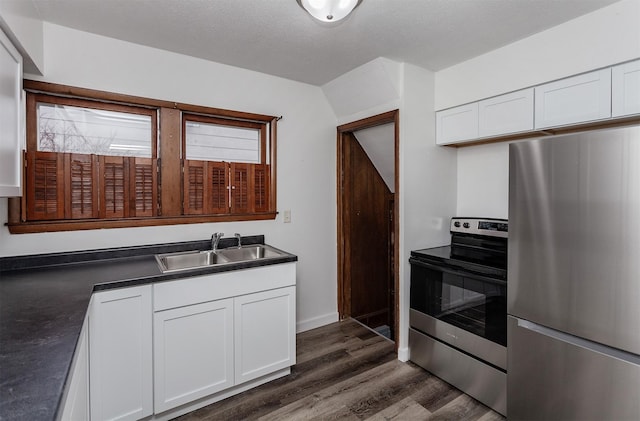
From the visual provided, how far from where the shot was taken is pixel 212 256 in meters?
2.41

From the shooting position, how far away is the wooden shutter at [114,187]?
2079 mm

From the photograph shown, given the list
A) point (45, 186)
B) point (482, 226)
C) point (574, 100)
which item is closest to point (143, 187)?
point (45, 186)

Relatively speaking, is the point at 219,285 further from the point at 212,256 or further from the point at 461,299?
the point at 461,299

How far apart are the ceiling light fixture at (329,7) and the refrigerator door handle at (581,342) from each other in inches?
72.5

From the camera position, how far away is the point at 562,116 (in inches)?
74.5

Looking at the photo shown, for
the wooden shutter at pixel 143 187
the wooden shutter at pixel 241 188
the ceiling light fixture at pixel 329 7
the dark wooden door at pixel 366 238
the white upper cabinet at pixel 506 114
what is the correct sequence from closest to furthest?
the ceiling light fixture at pixel 329 7
the white upper cabinet at pixel 506 114
the wooden shutter at pixel 143 187
the wooden shutter at pixel 241 188
the dark wooden door at pixel 366 238

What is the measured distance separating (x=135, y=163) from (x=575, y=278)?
262cm

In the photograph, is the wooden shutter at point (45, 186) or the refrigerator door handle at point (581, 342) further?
the wooden shutter at point (45, 186)

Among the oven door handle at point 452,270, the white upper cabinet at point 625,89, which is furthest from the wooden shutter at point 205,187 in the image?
the white upper cabinet at point 625,89

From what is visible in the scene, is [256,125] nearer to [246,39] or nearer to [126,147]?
[246,39]

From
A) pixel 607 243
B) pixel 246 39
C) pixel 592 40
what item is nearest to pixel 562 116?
pixel 592 40

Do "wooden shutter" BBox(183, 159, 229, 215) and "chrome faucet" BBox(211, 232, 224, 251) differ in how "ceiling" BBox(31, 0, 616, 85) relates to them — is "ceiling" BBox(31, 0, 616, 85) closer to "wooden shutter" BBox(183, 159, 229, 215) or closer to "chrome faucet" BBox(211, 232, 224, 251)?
"wooden shutter" BBox(183, 159, 229, 215)

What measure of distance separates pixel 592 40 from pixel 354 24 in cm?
133

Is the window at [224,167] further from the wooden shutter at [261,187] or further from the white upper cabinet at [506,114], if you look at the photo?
the white upper cabinet at [506,114]
